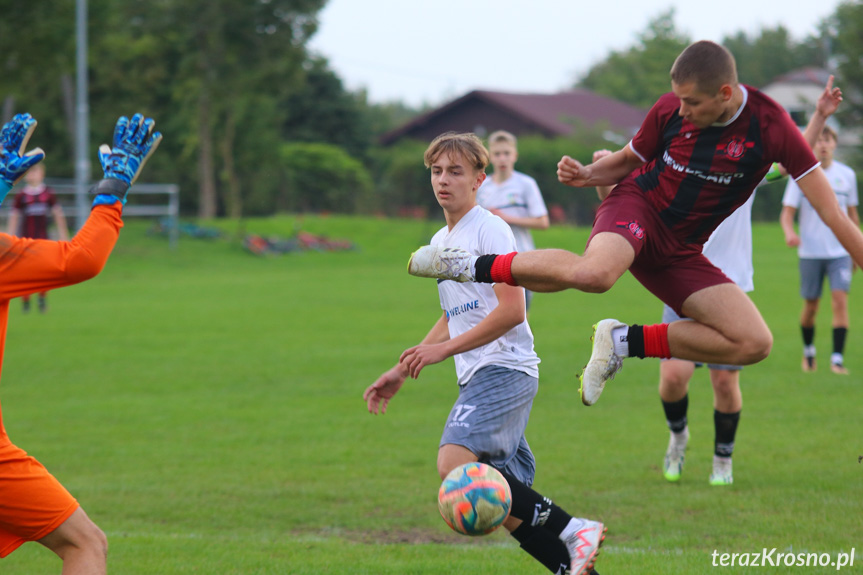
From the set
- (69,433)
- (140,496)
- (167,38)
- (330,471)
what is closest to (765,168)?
(330,471)

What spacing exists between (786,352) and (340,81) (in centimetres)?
5420

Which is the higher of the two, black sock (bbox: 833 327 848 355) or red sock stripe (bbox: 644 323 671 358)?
red sock stripe (bbox: 644 323 671 358)

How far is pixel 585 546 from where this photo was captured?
4.30 metres

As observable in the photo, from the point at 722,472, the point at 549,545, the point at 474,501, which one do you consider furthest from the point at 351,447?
the point at 474,501

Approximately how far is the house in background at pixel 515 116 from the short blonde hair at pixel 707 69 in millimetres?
54183

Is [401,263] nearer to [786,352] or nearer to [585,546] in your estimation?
[786,352]

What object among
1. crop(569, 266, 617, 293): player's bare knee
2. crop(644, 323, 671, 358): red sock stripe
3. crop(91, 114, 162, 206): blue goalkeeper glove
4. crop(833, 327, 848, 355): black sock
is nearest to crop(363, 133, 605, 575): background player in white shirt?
crop(569, 266, 617, 293): player's bare knee

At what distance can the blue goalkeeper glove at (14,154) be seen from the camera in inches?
151

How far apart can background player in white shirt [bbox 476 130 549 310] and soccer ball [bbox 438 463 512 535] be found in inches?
289

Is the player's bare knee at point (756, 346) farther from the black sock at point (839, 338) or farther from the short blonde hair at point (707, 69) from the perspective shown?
the black sock at point (839, 338)

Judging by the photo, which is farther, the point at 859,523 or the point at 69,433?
the point at 69,433

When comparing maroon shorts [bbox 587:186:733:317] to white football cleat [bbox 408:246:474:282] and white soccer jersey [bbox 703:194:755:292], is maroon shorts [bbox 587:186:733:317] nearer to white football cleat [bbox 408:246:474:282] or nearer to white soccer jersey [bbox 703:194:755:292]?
white football cleat [bbox 408:246:474:282]

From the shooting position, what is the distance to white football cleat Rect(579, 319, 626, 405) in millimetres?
4918

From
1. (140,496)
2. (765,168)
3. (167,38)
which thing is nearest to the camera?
(765,168)
